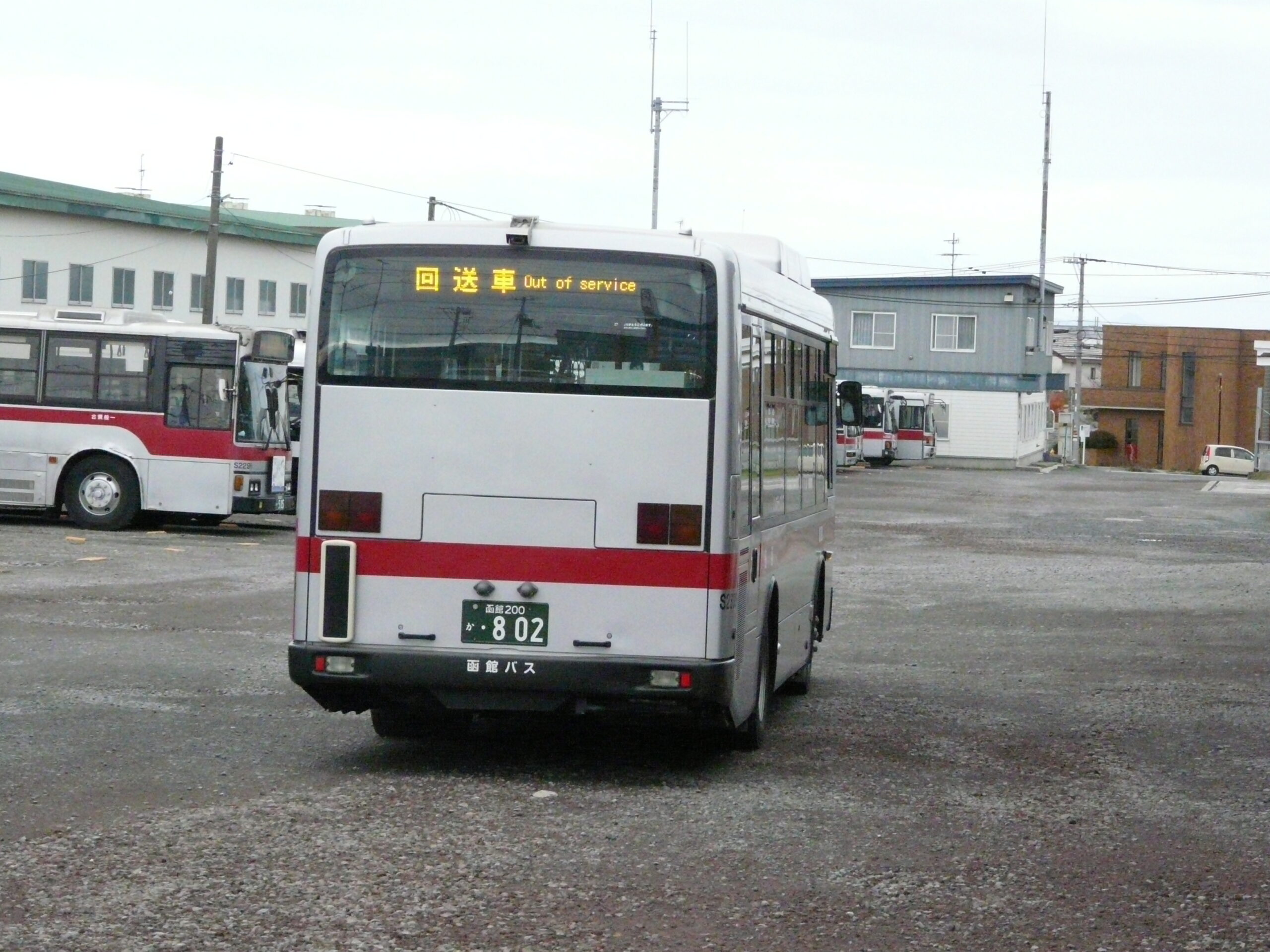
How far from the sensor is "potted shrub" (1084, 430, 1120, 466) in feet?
363

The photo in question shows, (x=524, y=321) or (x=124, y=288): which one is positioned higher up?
(x=124, y=288)

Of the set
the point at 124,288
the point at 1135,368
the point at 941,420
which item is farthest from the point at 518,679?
the point at 1135,368

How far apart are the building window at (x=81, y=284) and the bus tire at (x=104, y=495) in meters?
40.7

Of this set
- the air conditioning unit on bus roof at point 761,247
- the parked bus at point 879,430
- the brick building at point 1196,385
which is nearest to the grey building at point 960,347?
the parked bus at point 879,430

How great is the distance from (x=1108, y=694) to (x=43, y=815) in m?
7.66

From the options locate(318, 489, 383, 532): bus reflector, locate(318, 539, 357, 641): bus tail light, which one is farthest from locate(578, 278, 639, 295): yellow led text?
locate(318, 539, 357, 641): bus tail light

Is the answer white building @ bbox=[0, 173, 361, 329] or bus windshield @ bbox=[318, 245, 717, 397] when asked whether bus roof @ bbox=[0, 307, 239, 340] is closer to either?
bus windshield @ bbox=[318, 245, 717, 397]

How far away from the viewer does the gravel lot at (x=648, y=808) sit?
6219 mm

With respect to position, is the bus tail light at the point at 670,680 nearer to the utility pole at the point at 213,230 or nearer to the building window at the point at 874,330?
the utility pole at the point at 213,230

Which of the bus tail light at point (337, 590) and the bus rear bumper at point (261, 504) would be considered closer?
the bus tail light at point (337, 590)

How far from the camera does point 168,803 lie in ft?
26.4

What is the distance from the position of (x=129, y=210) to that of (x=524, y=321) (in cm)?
6040

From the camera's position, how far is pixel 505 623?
8.83 metres

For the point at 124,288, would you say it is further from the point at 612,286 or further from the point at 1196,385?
the point at 1196,385
